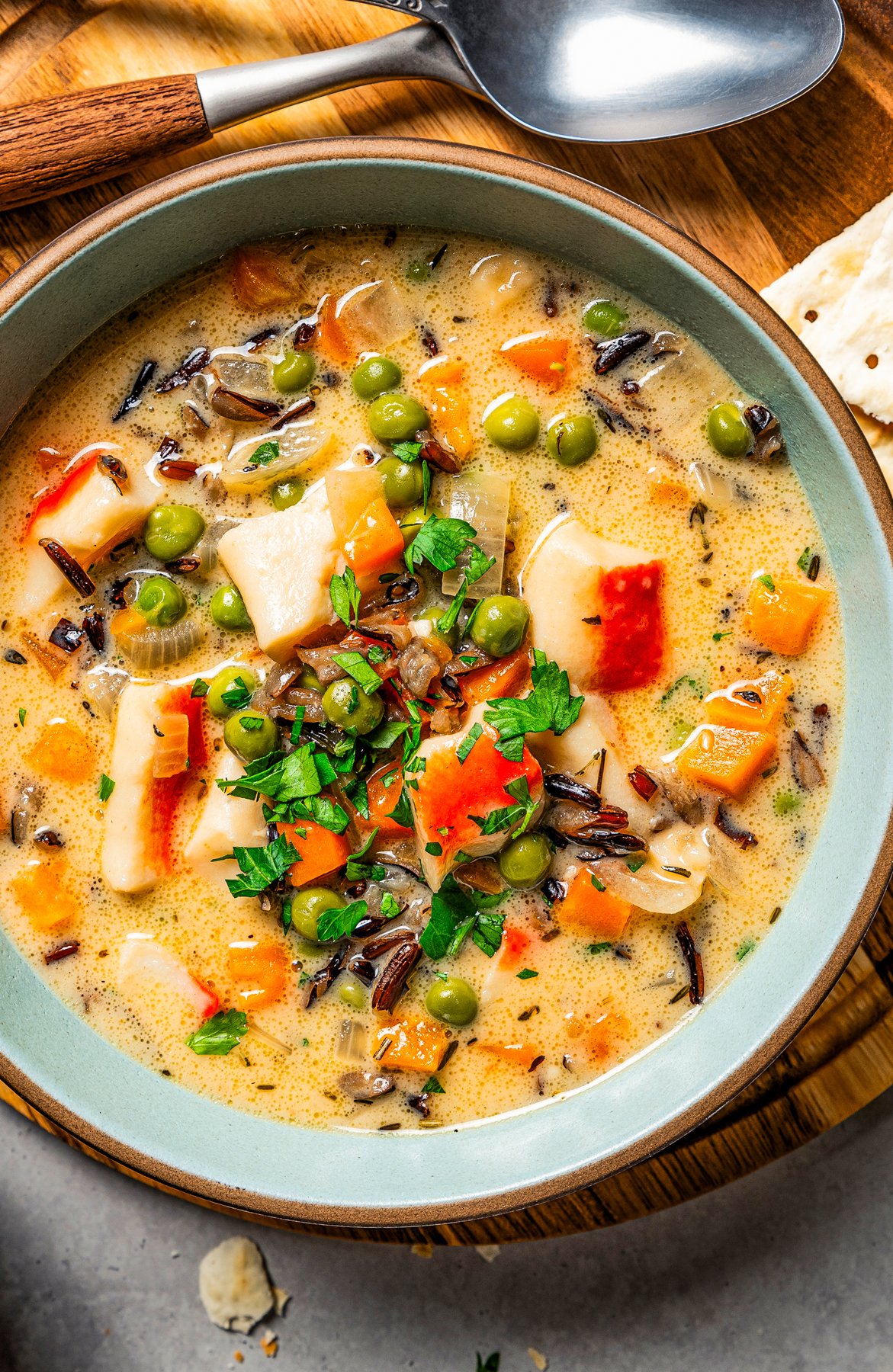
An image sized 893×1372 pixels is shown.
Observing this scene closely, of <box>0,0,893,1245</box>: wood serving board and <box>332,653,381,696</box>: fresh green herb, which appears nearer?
<box>332,653,381,696</box>: fresh green herb

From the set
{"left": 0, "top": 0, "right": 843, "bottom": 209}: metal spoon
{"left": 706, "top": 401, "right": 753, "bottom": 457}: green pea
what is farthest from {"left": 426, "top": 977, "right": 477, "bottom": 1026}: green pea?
{"left": 0, "top": 0, "right": 843, "bottom": 209}: metal spoon

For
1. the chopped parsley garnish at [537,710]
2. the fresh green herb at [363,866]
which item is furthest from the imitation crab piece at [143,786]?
the chopped parsley garnish at [537,710]

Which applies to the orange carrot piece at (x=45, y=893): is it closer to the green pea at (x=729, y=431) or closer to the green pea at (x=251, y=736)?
the green pea at (x=251, y=736)

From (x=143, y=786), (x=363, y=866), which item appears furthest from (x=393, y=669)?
(x=143, y=786)

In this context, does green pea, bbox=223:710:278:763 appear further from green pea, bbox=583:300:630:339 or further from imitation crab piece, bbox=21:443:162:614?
green pea, bbox=583:300:630:339

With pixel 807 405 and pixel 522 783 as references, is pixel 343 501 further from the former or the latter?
pixel 807 405

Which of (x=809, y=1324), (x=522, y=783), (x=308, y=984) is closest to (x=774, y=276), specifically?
(x=522, y=783)

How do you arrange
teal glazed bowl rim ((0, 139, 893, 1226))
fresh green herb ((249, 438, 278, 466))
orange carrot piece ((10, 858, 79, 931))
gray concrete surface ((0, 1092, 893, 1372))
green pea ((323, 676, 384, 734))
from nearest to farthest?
1. teal glazed bowl rim ((0, 139, 893, 1226))
2. green pea ((323, 676, 384, 734))
3. fresh green herb ((249, 438, 278, 466))
4. orange carrot piece ((10, 858, 79, 931))
5. gray concrete surface ((0, 1092, 893, 1372))
